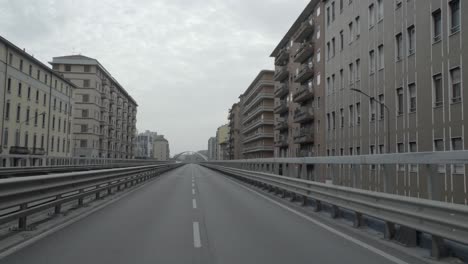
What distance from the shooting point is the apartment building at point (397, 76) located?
83.0 feet

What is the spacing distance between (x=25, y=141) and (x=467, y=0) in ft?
178

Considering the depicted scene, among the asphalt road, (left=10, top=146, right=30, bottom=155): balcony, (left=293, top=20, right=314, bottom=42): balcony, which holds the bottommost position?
the asphalt road

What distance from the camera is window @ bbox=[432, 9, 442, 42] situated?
87.2 feet

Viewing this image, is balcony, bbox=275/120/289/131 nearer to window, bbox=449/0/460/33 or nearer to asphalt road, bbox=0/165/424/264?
window, bbox=449/0/460/33

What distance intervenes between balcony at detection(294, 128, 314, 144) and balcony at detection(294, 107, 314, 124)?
4.21 feet

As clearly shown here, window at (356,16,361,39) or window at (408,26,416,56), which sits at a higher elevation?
window at (356,16,361,39)

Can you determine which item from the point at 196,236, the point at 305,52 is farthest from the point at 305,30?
the point at 196,236

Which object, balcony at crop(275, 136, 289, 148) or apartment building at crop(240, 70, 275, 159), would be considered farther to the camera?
apartment building at crop(240, 70, 275, 159)

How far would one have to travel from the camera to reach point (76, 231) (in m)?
8.88

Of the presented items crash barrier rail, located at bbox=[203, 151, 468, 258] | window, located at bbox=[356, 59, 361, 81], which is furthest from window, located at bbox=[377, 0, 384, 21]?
crash barrier rail, located at bbox=[203, 151, 468, 258]

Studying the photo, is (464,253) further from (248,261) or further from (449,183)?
(248,261)

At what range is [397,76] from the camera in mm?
31859

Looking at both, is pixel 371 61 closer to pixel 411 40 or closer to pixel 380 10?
pixel 380 10

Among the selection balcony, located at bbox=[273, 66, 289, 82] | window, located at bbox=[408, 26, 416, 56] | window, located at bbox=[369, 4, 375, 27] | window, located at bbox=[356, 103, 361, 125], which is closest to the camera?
window, located at bbox=[408, 26, 416, 56]
